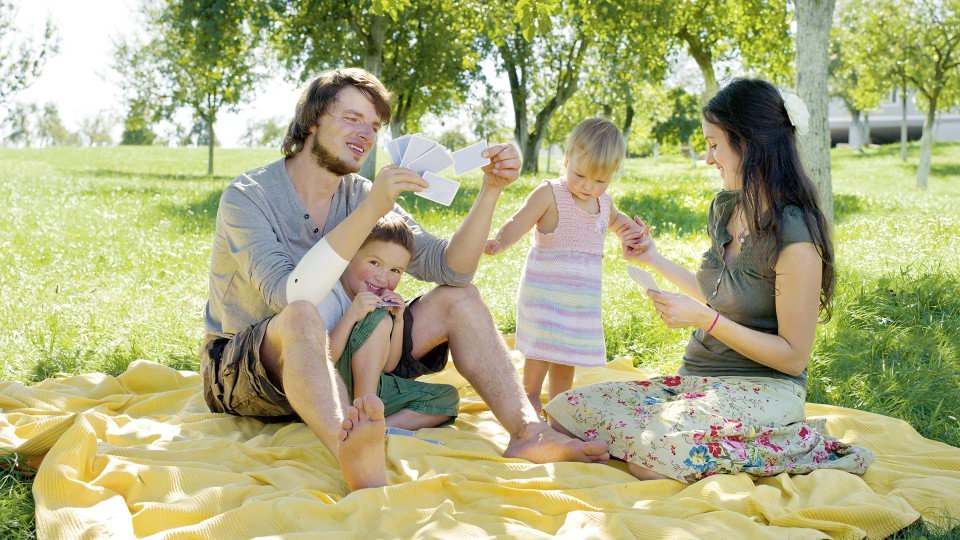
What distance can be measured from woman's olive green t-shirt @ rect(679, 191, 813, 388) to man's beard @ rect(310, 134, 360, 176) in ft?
4.86

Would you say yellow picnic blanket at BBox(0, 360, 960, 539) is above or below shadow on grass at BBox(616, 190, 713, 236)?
below

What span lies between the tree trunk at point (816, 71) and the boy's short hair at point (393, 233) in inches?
223

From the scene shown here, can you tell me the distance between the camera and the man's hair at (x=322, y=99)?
373 cm

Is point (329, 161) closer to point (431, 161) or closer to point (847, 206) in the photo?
point (431, 161)

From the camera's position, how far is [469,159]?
352 cm

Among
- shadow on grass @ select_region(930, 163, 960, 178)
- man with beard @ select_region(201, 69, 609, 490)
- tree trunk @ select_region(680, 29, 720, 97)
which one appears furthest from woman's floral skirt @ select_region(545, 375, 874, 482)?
shadow on grass @ select_region(930, 163, 960, 178)

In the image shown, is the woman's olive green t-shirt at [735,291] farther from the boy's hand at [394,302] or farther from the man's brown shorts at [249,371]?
the boy's hand at [394,302]

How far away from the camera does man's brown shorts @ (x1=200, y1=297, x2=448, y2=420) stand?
3389mm

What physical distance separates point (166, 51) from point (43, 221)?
18155 millimetres

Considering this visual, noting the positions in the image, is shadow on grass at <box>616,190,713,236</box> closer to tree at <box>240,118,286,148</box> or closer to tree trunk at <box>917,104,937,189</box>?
tree trunk at <box>917,104,937,189</box>

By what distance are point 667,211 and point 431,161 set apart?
9.18 meters

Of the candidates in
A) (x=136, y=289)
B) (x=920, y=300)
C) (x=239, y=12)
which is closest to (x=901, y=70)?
(x=239, y=12)

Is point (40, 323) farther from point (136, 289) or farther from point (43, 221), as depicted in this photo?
point (43, 221)

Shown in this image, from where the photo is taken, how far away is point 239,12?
14789mm
